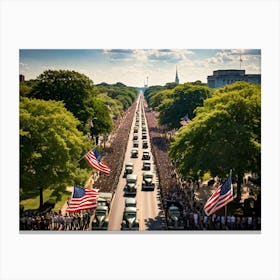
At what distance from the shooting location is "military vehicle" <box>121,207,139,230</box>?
24.2 metres

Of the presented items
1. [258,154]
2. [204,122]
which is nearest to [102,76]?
[204,122]

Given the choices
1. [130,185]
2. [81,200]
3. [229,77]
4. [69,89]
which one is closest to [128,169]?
[130,185]

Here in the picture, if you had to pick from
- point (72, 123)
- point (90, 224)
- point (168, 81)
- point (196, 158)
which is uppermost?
point (168, 81)

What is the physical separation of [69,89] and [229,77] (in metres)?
13.0

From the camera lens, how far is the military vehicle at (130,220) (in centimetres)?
2423

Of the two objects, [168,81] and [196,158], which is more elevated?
[168,81]

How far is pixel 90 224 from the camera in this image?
984 inches

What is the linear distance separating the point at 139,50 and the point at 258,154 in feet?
29.8

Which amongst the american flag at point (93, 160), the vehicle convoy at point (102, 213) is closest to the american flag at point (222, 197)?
the vehicle convoy at point (102, 213)

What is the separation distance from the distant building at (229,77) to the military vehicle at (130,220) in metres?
10.1

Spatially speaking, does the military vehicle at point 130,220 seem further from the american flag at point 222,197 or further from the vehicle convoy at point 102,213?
the american flag at point 222,197

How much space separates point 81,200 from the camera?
22.5 metres

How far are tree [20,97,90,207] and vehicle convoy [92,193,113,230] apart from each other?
7.28 feet
